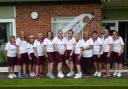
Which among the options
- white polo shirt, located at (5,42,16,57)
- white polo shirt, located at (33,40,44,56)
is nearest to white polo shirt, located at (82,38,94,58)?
white polo shirt, located at (33,40,44,56)

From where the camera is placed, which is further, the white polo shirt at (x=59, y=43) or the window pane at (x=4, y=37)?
the window pane at (x=4, y=37)

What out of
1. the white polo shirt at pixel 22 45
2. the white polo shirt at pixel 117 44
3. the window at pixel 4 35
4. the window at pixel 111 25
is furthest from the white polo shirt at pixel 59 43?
the window at pixel 111 25

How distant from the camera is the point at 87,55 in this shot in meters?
15.4

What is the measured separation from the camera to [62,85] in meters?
13.4

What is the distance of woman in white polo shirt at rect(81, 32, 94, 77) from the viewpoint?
50.4 feet

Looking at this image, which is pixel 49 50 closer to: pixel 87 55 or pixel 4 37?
pixel 87 55

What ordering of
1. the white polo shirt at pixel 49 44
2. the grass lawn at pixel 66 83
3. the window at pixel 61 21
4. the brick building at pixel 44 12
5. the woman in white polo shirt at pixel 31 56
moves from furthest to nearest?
1. the window at pixel 61 21
2. the brick building at pixel 44 12
3. the woman in white polo shirt at pixel 31 56
4. the white polo shirt at pixel 49 44
5. the grass lawn at pixel 66 83

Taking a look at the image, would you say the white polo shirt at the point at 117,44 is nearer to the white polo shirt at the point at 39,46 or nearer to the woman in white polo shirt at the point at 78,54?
the woman in white polo shirt at the point at 78,54

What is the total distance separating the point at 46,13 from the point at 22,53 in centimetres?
188

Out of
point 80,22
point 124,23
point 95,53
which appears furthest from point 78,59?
point 124,23

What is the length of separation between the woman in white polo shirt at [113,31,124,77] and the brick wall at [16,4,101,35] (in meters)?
1.05

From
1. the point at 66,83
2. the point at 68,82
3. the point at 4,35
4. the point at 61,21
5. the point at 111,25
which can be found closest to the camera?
the point at 66,83

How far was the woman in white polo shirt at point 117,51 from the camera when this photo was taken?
15398mm

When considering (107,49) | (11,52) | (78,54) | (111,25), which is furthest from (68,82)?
(111,25)
